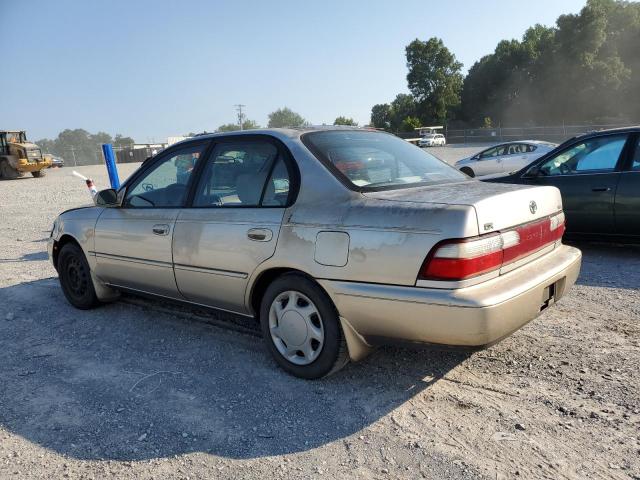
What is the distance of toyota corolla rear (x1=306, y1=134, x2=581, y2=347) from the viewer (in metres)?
2.70

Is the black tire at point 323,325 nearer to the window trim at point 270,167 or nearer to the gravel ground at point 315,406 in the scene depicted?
the gravel ground at point 315,406

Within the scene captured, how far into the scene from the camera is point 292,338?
133 inches

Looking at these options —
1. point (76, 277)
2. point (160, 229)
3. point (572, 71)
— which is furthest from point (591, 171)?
point (572, 71)

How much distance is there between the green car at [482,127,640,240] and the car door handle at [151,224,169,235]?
482cm

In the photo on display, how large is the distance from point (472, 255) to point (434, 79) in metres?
81.9

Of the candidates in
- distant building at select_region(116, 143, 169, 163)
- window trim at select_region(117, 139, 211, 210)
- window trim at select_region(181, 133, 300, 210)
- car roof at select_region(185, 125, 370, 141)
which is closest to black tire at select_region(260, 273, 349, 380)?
window trim at select_region(181, 133, 300, 210)

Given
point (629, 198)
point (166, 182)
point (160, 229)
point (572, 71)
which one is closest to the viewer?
point (160, 229)

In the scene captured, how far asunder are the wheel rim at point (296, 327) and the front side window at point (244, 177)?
2.17ft

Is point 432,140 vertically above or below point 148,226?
above

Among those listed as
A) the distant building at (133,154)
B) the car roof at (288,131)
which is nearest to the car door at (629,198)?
the car roof at (288,131)

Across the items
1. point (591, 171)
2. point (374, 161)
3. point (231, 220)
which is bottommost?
point (591, 171)

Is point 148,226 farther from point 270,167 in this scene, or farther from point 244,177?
point 270,167

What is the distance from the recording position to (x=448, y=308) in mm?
2684

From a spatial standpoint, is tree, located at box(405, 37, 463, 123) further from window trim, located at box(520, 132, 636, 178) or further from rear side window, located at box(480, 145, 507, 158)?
window trim, located at box(520, 132, 636, 178)
